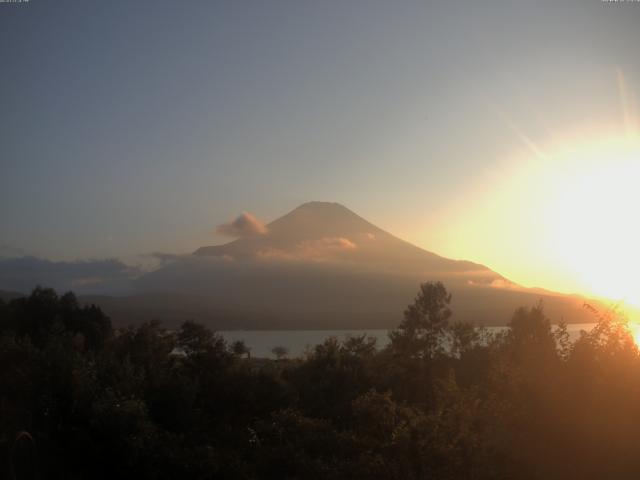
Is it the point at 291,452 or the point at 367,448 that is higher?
the point at 367,448

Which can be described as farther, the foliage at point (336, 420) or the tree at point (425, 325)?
the tree at point (425, 325)

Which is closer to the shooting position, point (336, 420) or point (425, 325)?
point (336, 420)

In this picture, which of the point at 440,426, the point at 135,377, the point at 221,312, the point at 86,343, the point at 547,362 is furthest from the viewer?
the point at 221,312

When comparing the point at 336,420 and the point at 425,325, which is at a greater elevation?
the point at 425,325

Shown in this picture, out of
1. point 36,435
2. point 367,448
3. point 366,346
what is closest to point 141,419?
point 36,435

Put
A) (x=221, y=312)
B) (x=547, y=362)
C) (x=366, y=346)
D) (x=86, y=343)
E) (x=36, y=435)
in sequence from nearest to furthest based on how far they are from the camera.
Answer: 1. (x=547, y=362)
2. (x=36, y=435)
3. (x=366, y=346)
4. (x=86, y=343)
5. (x=221, y=312)

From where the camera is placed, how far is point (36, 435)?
1302 cm

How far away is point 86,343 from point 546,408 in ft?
108

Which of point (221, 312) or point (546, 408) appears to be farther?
point (221, 312)

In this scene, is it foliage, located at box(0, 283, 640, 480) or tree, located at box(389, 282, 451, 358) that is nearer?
foliage, located at box(0, 283, 640, 480)

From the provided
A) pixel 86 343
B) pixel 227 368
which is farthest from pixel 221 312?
pixel 227 368

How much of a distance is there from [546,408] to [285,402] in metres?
13.4

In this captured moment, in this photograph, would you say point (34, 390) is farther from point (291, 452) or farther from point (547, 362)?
point (547, 362)

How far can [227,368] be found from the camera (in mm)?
24641
